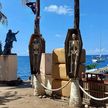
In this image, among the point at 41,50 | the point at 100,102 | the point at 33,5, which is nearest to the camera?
the point at 100,102

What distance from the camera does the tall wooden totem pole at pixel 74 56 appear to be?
13930mm

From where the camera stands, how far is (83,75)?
570 inches

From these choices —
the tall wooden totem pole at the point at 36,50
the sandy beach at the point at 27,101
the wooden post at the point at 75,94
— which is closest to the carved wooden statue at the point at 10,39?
the sandy beach at the point at 27,101

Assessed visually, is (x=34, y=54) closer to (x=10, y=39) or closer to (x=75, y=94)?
(x=75, y=94)

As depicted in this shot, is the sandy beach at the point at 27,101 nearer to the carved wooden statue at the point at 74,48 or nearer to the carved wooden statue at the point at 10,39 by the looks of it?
the carved wooden statue at the point at 74,48

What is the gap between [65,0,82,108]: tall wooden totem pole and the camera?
45.7 feet

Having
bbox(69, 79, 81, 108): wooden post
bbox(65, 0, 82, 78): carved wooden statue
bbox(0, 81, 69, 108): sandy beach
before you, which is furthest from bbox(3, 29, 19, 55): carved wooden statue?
bbox(69, 79, 81, 108): wooden post

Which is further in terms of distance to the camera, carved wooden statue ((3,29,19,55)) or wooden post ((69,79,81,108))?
carved wooden statue ((3,29,19,55))

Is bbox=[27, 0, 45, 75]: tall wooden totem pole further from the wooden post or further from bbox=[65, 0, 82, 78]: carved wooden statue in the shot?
the wooden post

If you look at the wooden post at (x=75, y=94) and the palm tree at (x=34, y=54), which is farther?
the palm tree at (x=34, y=54)

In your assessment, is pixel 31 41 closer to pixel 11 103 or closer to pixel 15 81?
pixel 11 103

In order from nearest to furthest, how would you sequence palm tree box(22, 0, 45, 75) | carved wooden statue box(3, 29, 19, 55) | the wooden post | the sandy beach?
the wooden post → the sandy beach → palm tree box(22, 0, 45, 75) → carved wooden statue box(3, 29, 19, 55)

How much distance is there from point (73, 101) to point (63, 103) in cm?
92

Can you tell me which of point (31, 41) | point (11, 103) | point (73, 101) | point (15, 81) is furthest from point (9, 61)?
point (73, 101)
